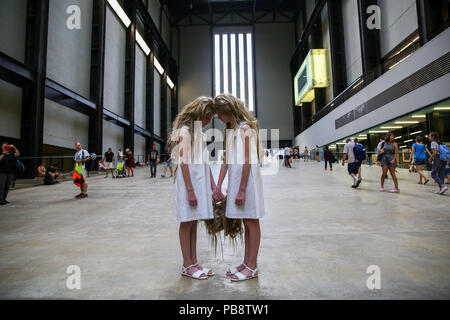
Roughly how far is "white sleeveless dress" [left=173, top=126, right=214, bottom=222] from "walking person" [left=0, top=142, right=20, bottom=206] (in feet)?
19.9

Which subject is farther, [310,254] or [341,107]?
[341,107]

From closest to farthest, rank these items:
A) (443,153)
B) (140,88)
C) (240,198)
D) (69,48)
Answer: (240,198) → (443,153) → (69,48) → (140,88)

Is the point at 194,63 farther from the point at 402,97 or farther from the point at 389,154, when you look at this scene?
the point at 389,154

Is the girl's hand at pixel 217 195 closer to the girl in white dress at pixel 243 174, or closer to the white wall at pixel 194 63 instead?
the girl in white dress at pixel 243 174

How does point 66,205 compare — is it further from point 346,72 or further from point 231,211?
point 346,72

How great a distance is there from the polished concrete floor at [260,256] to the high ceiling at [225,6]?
3686 centimetres

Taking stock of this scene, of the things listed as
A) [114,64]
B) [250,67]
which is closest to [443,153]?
[114,64]

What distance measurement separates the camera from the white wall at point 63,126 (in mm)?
13418

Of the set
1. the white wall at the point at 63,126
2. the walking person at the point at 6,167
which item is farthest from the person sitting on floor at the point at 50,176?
the white wall at the point at 63,126

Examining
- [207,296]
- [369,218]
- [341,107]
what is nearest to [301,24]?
[341,107]

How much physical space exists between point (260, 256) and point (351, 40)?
76.8 ft

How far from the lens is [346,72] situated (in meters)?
21.9

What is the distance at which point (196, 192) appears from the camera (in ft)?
6.67

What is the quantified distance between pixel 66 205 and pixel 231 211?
5071 mm
